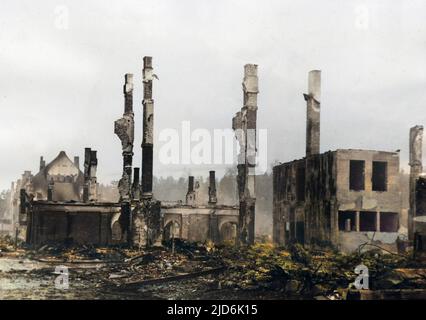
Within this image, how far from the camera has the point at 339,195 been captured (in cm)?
2336

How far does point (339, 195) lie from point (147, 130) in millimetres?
10117

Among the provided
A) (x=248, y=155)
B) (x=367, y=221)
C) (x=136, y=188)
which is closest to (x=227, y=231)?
(x=248, y=155)

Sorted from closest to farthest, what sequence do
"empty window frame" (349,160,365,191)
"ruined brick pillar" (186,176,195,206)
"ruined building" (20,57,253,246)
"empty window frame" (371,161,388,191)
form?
"ruined building" (20,57,253,246), "empty window frame" (371,161,388,191), "empty window frame" (349,160,365,191), "ruined brick pillar" (186,176,195,206)

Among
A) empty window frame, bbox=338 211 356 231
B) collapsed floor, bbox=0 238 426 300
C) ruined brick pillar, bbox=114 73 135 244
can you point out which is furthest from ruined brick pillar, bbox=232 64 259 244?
ruined brick pillar, bbox=114 73 135 244

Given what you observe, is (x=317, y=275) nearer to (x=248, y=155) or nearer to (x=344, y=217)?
(x=344, y=217)

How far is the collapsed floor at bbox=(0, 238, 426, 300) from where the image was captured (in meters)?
12.9

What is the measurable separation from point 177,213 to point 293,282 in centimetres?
1925

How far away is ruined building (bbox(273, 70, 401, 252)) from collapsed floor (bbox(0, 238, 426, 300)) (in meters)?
3.44

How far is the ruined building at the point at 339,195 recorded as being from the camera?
920 inches

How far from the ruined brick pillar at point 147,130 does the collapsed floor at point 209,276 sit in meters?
4.81

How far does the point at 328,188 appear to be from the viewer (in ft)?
78.9

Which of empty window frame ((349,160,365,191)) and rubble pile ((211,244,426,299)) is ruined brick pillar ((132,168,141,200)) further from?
empty window frame ((349,160,365,191))

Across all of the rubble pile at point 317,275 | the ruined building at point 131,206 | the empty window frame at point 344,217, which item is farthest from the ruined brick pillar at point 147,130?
the empty window frame at point 344,217
